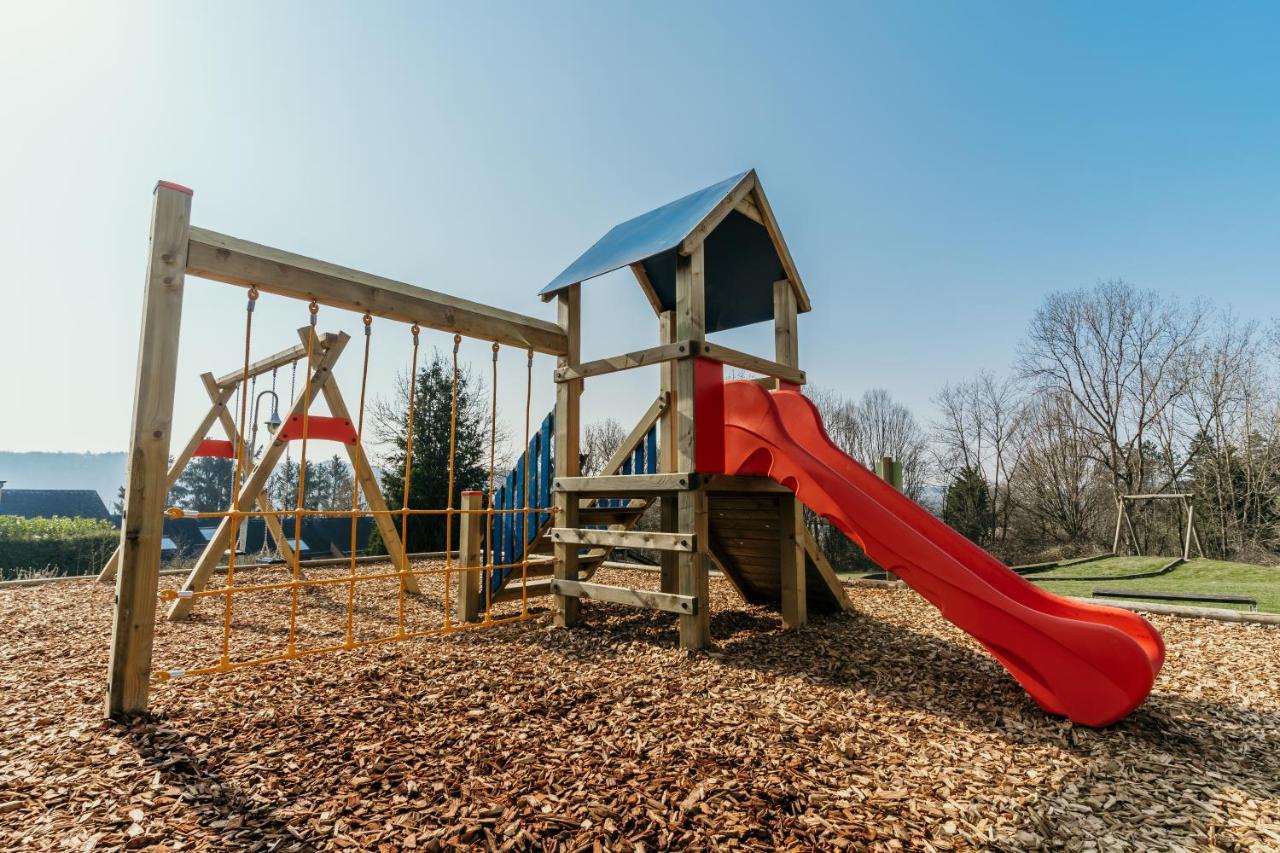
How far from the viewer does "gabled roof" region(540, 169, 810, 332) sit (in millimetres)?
5266

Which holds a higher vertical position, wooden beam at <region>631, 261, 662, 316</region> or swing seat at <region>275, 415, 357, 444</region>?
wooden beam at <region>631, 261, 662, 316</region>

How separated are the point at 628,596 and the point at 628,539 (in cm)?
49

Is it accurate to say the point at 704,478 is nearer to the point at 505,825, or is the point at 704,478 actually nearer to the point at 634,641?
Answer: the point at 634,641

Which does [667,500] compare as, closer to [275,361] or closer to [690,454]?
[690,454]

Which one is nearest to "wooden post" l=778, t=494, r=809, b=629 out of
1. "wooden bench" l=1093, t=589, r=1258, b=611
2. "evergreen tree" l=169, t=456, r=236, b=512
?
"wooden bench" l=1093, t=589, r=1258, b=611

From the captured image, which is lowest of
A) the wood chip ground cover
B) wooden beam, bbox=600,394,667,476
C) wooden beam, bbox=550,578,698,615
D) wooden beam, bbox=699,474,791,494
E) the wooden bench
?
the wood chip ground cover

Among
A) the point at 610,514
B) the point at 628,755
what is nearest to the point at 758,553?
the point at 610,514

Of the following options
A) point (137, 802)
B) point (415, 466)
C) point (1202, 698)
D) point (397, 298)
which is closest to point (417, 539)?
point (415, 466)

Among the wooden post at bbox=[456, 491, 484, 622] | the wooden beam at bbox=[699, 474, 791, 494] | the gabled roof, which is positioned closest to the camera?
the wooden beam at bbox=[699, 474, 791, 494]

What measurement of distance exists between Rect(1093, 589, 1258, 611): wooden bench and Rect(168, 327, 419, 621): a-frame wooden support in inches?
319

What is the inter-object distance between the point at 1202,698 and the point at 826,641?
233 centimetres

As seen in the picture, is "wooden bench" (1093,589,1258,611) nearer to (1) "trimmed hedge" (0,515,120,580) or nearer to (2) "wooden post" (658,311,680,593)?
(2) "wooden post" (658,311,680,593)

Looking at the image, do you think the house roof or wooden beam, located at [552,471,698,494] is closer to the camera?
wooden beam, located at [552,471,698,494]

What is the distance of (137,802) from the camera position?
2414 mm
